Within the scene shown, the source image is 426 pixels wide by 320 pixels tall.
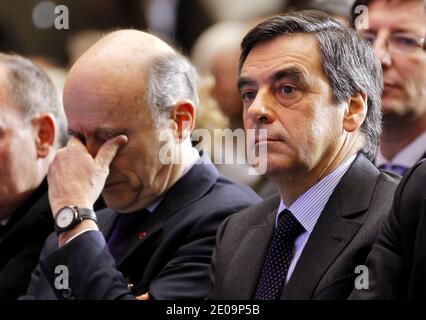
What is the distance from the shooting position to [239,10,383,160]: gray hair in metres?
2.31

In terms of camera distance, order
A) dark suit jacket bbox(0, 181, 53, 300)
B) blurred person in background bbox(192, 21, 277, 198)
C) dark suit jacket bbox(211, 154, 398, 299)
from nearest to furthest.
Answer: dark suit jacket bbox(211, 154, 398, 299) < blurred person in background bbox(192, 21, 277, 198) < dark suit jacket bbox(0, 181, 53, 300)

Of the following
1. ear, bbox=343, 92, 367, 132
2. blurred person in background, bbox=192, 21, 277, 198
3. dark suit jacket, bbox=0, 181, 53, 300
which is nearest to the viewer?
ear, bbox=343, 92, 367, 132

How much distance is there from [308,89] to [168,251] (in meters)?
0.60

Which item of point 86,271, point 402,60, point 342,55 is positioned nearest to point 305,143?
point 342,55

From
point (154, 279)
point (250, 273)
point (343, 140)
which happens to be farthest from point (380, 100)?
point (154, 279)

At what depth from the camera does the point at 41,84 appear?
3145 mm

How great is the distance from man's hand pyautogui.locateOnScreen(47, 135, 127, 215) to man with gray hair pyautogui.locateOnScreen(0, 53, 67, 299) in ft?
1.73

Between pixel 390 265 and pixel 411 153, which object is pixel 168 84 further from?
pixel 390 265

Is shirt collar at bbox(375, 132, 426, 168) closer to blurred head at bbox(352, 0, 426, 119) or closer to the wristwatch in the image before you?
blurred head at bbox(352, 0, 426, 119)

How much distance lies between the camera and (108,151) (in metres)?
2.54

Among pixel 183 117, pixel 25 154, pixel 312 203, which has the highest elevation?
pixel 183 117
